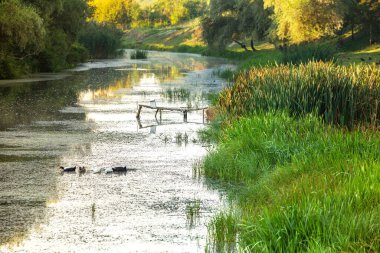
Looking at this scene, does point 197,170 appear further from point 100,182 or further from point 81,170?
point 81,170

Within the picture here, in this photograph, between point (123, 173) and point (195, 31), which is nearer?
point (123, 173)

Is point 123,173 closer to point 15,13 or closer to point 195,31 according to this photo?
point 15,13

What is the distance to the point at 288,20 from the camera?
52.3m

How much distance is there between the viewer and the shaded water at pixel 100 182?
35.9 feet

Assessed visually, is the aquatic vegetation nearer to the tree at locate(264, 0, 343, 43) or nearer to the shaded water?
the shaded water

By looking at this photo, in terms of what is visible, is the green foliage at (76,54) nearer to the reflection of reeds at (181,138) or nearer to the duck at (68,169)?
the reflection of reeds at (181,138)

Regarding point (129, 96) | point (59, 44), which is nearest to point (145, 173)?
point (129, 96)

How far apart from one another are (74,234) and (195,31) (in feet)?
407

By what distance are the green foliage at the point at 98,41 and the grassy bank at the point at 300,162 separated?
61144 mm

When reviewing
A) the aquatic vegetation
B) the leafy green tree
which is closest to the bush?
the leafy green tree

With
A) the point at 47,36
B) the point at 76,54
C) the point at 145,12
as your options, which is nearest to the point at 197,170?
the point at 47,36

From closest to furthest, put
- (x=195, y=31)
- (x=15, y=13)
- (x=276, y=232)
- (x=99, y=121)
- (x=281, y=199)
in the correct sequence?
(x=276, y=232) → (x=281, y=199) → (x=99, y=121) → (x=15, y=13) → (x=195, y=31)

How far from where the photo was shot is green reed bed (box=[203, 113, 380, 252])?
8531 mm

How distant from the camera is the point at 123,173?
53.4ft
